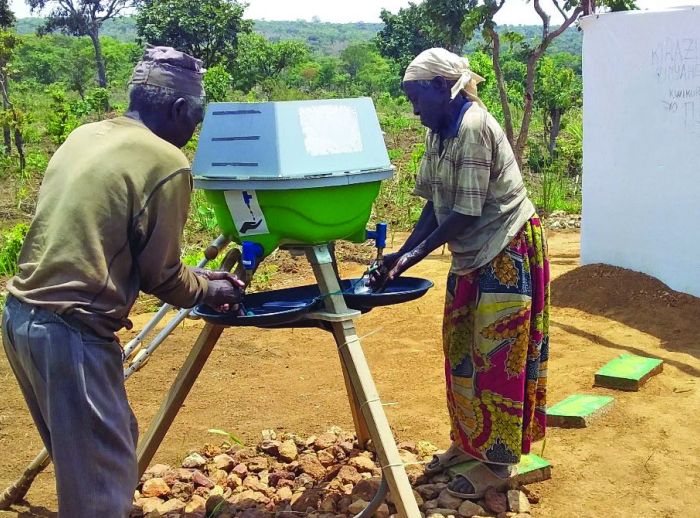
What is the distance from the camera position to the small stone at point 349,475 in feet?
10.5

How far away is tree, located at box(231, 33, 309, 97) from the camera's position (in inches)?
1250

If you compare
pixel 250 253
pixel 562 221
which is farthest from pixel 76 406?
pixel 562 221

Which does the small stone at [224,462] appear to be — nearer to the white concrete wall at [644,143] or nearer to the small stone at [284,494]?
the small stone at [284,494]

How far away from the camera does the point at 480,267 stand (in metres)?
2.89

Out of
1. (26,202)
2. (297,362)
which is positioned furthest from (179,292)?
(26,202)

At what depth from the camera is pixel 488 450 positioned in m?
3.02

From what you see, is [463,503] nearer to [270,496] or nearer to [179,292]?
[270,496]

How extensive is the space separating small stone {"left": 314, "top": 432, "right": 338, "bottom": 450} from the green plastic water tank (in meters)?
1.25

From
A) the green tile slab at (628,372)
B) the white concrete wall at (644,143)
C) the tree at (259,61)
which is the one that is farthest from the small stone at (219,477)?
the tree at (259,61)

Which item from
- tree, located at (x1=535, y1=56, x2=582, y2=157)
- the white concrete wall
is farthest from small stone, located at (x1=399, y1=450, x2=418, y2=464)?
tree, located at (x1=535, y1=56, x2=582, y2=157)

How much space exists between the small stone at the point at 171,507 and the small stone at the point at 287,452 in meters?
0.49

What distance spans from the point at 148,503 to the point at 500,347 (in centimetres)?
145

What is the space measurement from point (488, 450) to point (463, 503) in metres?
0.21

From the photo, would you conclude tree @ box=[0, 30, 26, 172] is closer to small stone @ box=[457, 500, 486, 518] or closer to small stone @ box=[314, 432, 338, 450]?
small stone @ box=[314, 432, 338, 450]
